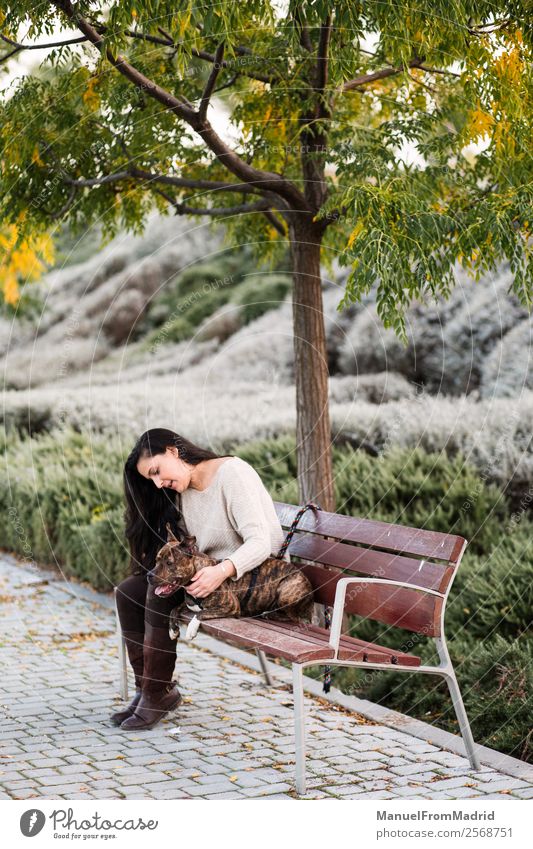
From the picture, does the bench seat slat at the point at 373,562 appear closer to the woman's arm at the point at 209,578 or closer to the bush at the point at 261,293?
the woman's arm at the point at 209,578

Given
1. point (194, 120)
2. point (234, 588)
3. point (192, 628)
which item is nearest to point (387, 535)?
point (234, 588)

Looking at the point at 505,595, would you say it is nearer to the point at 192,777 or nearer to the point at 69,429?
the point at 192,777

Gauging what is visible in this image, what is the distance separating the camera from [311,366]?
604 cm

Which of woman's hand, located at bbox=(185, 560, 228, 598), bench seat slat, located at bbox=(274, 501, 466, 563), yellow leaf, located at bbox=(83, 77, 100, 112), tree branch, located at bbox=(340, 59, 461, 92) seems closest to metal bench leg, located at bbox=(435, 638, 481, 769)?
bench seat slat, located at bbox=(274, 501, 466, 563)

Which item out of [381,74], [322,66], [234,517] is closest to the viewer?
[234,517]

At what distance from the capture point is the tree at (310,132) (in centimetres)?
467

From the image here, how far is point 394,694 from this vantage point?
211 inches

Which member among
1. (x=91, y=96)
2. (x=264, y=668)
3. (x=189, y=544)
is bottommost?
(x=264, y=668)

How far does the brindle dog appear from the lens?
4.48 meters

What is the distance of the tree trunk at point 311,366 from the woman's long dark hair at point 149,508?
1.30 metres

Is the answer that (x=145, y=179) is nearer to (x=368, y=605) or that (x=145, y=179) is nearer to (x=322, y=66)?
(x=322, y=66)

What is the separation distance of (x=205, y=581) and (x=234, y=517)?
351 millimetres

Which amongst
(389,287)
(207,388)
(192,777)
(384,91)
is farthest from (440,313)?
(192,777)

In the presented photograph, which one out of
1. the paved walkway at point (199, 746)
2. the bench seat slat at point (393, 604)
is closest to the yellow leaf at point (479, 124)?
the bench seat slat at point (393, 604)
